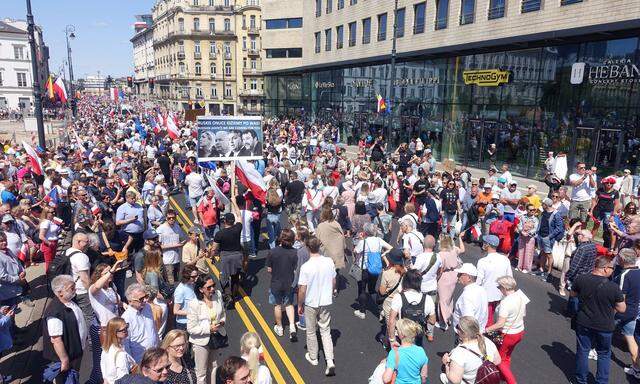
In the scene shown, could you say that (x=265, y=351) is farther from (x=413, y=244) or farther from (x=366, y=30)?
(x=366, y=30)

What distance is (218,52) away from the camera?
84.8m

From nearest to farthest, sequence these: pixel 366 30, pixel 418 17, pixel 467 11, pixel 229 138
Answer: pixel 229 138, pixel 467 11, pixel 418 17, pixel 366 30

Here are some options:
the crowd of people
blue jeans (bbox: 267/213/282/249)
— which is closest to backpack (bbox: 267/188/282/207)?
the crowd of people

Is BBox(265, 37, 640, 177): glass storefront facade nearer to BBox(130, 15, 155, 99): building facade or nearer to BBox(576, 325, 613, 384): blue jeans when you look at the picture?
BBox(576, 325, 613, 384): blue jeans

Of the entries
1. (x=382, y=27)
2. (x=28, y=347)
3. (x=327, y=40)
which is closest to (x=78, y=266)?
(x=28, y=347)

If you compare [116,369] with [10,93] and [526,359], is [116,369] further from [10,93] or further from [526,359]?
[10,93]

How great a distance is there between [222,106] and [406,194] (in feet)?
249

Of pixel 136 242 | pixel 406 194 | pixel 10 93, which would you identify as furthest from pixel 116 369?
pixel 10 93

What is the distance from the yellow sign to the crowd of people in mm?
10370

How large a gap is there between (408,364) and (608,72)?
19.0 meters

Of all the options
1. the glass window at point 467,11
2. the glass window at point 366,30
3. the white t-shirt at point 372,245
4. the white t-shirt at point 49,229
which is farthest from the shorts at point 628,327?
the glass window at point 366,30

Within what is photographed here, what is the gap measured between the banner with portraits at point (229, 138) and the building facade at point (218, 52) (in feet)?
241

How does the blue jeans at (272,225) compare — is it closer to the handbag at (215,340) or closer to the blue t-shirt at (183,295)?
the blue t-shirt at (183,295)

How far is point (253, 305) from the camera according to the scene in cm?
830
